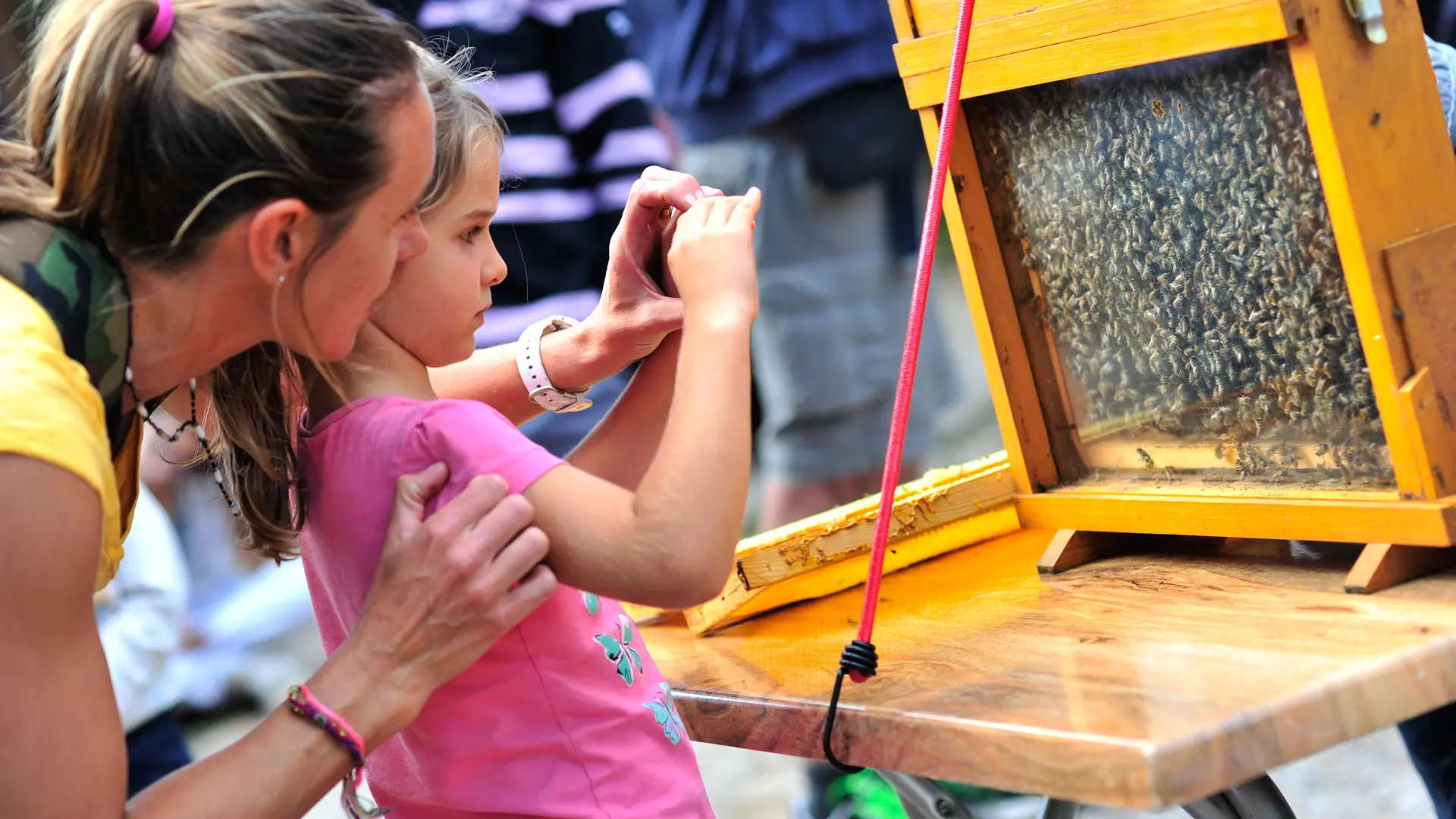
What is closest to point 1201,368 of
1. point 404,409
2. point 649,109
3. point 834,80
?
point 404,409

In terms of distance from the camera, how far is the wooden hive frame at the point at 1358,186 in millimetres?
912

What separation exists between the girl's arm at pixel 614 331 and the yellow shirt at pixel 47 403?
420mm

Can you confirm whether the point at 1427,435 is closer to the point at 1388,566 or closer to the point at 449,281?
the point at 1388,566

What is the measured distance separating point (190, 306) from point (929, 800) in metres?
0.70

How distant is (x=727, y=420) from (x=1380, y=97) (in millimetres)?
464

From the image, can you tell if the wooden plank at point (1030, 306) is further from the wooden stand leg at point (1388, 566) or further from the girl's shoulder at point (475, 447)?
the girl's shoulder at point (475, 447)

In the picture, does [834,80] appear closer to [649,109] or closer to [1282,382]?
[649,109]

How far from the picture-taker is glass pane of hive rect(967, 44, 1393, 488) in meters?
0.97

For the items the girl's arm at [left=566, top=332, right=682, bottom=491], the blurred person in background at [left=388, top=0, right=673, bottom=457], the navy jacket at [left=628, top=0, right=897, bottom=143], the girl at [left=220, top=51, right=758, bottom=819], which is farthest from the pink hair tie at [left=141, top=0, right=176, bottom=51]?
the navy jacket at [left=628, top=0, right=897, bottom=143]

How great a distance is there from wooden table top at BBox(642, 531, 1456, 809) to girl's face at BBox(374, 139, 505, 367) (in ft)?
0.97

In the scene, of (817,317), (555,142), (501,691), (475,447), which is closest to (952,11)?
(475,447)

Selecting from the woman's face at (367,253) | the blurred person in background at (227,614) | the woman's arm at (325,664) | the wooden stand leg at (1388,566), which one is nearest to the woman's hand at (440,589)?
the woman's arm at (325,664)

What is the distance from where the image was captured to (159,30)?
33.8 inches

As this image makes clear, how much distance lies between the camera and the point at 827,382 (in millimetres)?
2537
